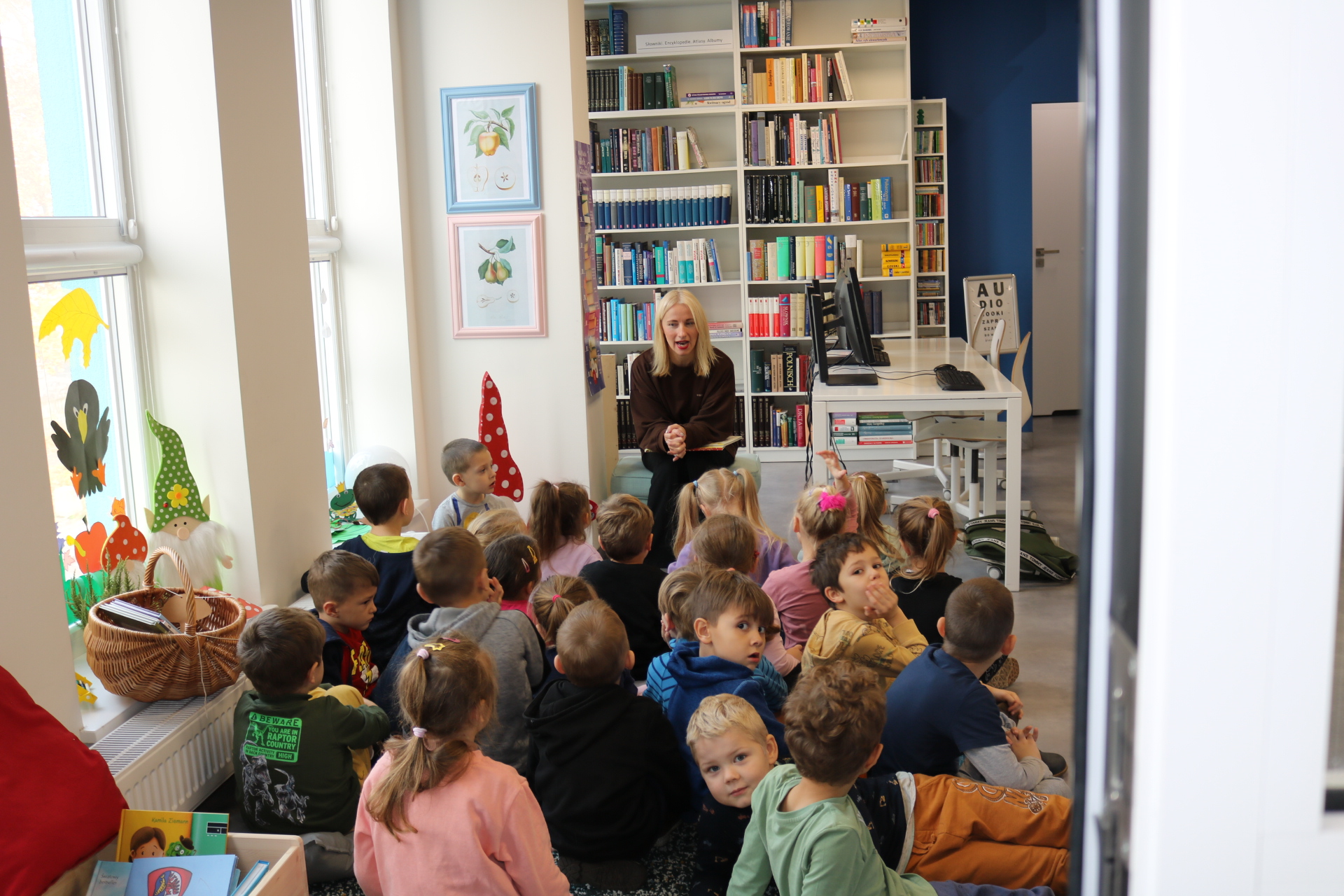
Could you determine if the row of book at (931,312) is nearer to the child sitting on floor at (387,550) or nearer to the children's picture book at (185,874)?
the child sitting on floor at (387,550)

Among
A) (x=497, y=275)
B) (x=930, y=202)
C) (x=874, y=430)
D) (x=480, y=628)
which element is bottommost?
(x=480, y=628)

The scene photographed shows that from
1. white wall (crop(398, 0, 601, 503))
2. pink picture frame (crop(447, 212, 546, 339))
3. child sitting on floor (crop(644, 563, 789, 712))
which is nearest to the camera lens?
child sitting on floor (crop(644, 563, 789, 712))

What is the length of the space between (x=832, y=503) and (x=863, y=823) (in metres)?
1.38

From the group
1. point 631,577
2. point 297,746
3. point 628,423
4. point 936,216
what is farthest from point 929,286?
point 297,746

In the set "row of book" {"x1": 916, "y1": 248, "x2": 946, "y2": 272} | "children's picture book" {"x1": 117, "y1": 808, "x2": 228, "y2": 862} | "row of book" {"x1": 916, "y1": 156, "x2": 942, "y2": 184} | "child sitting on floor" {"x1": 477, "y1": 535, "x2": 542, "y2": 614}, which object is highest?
"row of book" {"x1": 916, "y1": 156, "x2": 942, "y2": 184}

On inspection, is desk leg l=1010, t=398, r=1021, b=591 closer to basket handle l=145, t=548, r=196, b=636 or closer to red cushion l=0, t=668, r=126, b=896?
basket handle l=145, t=548, r=196, b=636

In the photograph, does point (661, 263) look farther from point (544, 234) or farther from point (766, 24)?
point (544, 234)

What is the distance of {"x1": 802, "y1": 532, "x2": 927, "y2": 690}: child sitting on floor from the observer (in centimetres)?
245

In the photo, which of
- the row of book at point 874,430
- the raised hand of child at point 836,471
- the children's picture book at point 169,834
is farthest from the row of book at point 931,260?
the children's picture book at point 169,834

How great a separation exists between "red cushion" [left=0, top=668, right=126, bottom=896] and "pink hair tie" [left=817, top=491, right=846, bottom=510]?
72.8 inches

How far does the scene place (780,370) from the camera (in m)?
6.74

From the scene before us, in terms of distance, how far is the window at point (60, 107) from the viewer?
8.34 feet

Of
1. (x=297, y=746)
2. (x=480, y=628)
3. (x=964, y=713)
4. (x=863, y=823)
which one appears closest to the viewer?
(x=863, y=823)

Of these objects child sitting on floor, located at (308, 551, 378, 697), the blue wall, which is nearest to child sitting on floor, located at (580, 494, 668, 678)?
child sitting on floor, located at (308, 551, 378, 697)
